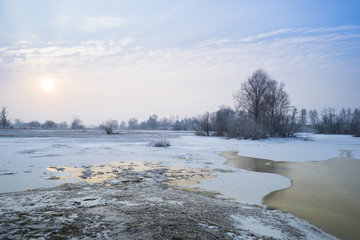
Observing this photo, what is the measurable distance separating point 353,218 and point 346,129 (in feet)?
222

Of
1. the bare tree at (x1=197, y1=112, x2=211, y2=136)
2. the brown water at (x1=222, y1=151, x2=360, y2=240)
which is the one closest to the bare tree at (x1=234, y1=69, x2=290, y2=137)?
the bare tree at (x1=197, y1=112, x2=211, y2=136)

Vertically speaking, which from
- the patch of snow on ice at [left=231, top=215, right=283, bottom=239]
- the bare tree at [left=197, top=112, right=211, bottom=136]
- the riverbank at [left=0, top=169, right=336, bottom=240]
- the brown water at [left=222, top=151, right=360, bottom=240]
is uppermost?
the bare tree at [left=197, top=112, right=211, bottom=136]

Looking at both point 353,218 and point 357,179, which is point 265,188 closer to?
point 353,218

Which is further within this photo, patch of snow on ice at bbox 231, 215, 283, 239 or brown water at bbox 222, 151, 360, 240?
brown water at bbox 222, 151, 360, 240

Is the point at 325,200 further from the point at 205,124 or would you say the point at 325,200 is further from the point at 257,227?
the point at 205,124

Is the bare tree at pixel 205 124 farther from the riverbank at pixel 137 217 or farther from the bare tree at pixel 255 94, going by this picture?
the riverbank at pixel 137 217

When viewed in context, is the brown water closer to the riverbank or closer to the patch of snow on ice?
the riverbank

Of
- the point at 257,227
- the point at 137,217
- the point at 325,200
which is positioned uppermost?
the point at 137,217

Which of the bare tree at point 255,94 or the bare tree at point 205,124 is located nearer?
the bare tree at point 255,94

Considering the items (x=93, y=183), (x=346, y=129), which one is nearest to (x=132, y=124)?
(x=346, y=129)

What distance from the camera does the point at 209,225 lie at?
3.91 meters

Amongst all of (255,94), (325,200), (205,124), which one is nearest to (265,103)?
(255,94)

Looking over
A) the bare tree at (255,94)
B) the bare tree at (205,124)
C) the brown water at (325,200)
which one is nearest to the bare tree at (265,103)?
the bare tree at (255,94)

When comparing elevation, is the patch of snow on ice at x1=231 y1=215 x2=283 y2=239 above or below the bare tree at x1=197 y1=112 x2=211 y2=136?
below
